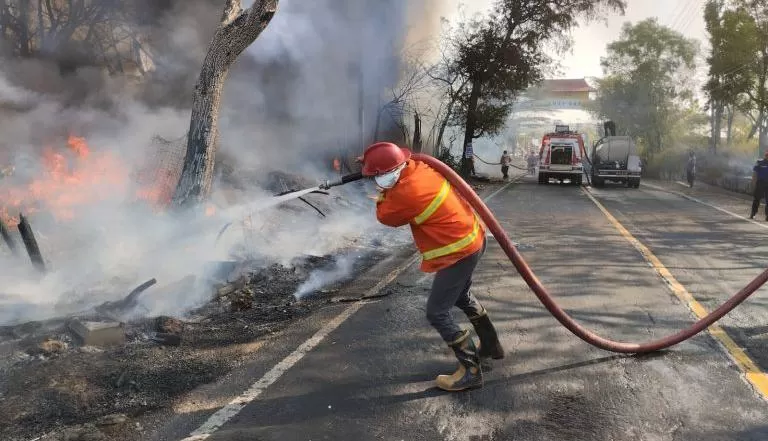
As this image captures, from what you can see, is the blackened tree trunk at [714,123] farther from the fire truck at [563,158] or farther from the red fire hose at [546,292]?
the red fire hose at [546,292]

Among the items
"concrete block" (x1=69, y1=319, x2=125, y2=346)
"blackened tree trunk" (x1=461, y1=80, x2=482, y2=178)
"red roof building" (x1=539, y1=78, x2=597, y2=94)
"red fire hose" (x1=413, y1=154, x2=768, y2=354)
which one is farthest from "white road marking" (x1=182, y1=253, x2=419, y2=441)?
"red roof building" (x1=539, y1=78, x2=597, y2=94)

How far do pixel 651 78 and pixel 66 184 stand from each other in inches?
1771

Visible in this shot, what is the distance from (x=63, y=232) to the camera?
6234mm

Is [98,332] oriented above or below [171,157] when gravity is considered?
below

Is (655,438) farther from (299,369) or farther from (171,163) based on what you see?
(171,163)

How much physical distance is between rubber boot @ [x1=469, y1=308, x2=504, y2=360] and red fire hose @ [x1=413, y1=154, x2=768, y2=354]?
36cm

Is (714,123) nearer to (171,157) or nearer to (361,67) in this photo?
(361,67)

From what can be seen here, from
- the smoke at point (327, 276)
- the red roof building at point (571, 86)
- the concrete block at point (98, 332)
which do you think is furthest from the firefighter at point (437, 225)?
the red roof building at point (571, 86)

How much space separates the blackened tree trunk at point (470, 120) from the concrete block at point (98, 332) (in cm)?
2031

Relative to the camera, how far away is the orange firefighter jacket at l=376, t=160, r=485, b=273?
3059mm

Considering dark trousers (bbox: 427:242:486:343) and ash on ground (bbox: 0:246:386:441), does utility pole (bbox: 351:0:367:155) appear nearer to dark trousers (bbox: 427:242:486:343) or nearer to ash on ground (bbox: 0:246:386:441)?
ash on ground (bbox: 0:246:386:441)

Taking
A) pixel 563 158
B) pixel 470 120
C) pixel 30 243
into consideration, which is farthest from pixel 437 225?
pixel 470 120

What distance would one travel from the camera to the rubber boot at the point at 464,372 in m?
3.19

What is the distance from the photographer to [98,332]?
3.93 m
